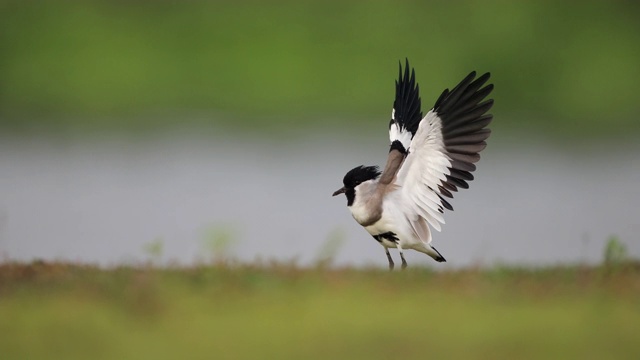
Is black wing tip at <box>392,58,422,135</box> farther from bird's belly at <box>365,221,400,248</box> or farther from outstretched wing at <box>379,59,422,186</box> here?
bird's belly at <box>365,221,400,248</box>

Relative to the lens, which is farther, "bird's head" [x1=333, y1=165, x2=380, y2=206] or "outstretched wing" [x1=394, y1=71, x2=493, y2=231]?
"bird's head" [x1=333, y1=165, x2=380, y2=206]

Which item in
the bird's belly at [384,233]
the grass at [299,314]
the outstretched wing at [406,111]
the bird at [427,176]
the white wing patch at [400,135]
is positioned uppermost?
the outstretched wing at [406,111]

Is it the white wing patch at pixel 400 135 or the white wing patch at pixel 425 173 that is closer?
the white wing patch at pixel 425 173

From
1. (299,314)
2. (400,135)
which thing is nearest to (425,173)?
(400,135)

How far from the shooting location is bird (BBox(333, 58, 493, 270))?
601 cm

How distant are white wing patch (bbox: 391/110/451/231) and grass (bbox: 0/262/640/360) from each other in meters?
0.48

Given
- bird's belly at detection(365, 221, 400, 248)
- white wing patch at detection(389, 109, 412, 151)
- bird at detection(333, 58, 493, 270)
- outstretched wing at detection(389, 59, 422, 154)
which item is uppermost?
outstretched wing at detection(389, 59, 422, 154)

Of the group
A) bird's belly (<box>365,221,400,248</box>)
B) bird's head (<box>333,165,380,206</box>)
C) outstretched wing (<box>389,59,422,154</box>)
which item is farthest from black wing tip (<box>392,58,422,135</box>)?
bird's belly (<box>365,221,400,248</box>)

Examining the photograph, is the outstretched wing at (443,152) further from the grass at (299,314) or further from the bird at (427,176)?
the grass at (299,314)

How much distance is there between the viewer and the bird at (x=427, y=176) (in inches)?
237

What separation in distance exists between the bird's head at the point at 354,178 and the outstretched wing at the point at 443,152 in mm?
173

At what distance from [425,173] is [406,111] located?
60cm

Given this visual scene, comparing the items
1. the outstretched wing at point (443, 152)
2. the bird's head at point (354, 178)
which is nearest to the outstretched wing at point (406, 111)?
the bird's head at point (354, 178)

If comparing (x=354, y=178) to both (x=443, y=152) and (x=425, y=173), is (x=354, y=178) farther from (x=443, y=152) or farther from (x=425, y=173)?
(x=443, y=152)
